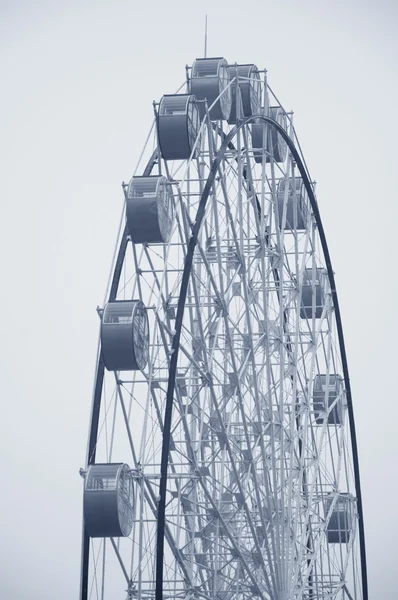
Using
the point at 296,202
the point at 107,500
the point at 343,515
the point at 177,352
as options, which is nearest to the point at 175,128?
the point at 177,352

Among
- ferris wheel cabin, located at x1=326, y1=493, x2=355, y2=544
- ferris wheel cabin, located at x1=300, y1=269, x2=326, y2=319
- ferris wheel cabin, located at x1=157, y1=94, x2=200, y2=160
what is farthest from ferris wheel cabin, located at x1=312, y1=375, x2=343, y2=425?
ferris wheel cabin, located at x1=157, y1=94, x2=200, y2=160

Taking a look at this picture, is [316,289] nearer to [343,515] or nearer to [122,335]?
[343,515]

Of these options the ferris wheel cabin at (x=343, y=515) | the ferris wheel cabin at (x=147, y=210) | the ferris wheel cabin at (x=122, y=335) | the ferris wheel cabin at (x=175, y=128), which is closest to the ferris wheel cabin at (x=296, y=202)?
the ferris wheel cabin at (x=343, y=515)

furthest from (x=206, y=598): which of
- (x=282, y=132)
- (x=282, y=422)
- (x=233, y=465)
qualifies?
(x=282, y=132)

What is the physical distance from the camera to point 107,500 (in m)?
24.0

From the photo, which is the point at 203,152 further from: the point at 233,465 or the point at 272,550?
the point at 272,550

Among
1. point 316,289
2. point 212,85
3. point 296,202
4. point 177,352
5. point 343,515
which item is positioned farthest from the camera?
point 316,289

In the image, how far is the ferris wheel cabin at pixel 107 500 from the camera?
24047 mm

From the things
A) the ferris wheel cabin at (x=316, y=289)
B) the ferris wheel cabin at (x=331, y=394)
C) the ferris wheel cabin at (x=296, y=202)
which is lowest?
the ferris wheel cabin at (x=331, y=394)

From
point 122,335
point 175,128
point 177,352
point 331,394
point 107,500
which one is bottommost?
point 107,500

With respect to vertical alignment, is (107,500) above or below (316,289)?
below

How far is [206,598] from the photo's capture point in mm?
26422

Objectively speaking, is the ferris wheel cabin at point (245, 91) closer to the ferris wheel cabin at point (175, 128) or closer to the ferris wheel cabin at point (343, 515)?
the ferris wheel cabin at point (175, 128)

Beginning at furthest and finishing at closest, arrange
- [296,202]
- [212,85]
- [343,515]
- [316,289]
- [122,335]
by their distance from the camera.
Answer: [316,289] < [343,515] < [296,202] < [212,85] < [122,335]
